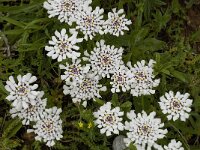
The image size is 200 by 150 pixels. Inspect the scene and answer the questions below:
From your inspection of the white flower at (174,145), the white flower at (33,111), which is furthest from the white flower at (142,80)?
the white flower at (33,111)

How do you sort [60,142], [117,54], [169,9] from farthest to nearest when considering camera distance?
[169,9] → [60,142] → [117,54]

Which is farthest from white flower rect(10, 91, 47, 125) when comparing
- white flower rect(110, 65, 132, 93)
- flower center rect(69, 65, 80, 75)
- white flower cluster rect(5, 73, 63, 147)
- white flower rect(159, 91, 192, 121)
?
white flower rect(159, 91, 192, 121)

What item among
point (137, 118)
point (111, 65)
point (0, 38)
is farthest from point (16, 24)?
point (137, 118)

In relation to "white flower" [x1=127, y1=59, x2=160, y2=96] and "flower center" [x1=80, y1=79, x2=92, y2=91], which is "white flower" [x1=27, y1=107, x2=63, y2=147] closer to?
"flower center" [x1=80, y1=79, x2=92, y2=91]

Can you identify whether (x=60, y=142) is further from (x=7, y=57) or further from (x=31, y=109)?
(x=7, y=57)

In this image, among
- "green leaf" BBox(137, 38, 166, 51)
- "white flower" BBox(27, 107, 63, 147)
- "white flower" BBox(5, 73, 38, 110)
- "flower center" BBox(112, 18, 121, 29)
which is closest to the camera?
"white flower" BBox(5, 73, 38, 110)

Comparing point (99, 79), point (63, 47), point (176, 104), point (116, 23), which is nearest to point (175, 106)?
point (176, 104)

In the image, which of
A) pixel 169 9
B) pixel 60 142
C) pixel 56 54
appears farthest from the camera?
pixel 169 9
